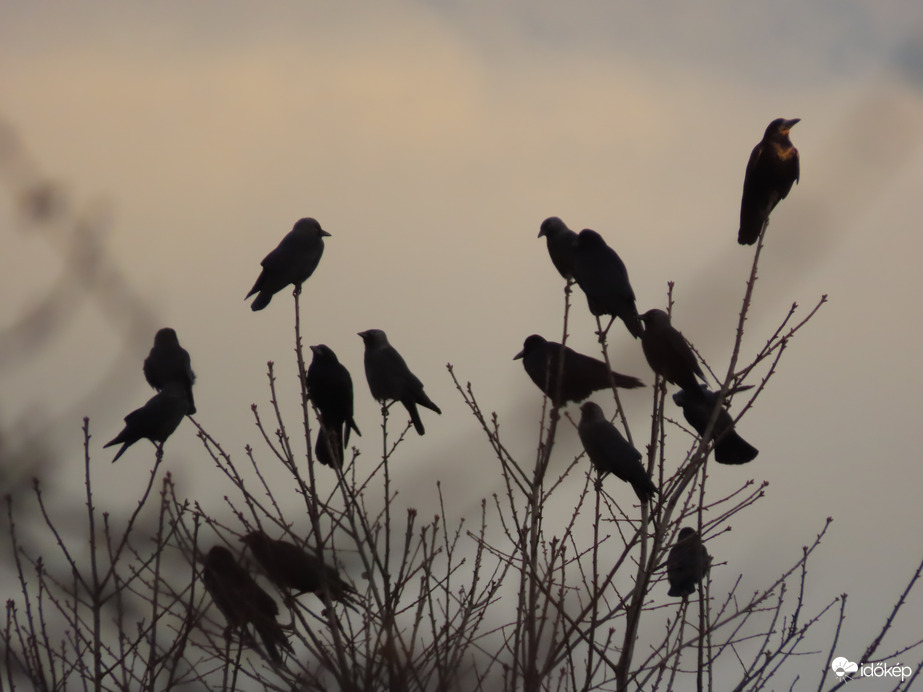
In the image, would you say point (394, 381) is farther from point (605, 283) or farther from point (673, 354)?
point (673, 354)

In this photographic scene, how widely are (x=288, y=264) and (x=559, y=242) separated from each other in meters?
1.83

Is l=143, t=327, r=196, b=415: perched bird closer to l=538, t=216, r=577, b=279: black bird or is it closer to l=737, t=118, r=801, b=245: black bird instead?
l=538, t=216, r=577, b=279: black bird

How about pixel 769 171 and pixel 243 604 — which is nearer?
pixel 243 604

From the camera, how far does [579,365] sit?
711 centimetres

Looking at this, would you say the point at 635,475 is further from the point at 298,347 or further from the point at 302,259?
the point at 302,259

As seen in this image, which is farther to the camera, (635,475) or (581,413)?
(581,413)

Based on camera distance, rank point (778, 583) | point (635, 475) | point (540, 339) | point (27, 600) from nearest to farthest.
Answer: point (27, 600) → point (778, 583) → point (635, 475) → point (540, 339)

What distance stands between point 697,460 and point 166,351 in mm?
4710

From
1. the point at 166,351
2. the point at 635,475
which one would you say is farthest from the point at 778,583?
the point at 166,351

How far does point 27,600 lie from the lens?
4188mm

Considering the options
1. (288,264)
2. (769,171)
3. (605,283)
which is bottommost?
(605,283)

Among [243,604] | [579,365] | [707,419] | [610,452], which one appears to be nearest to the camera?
[243,604]

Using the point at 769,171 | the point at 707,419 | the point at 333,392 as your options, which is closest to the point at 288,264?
the point at 333,392

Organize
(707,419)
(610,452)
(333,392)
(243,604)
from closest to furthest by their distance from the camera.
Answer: (243,604) → (610,452) → (707,419) → (333,392)
